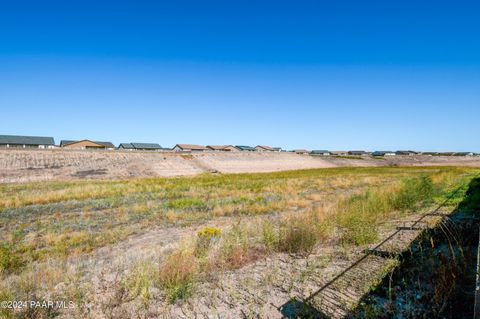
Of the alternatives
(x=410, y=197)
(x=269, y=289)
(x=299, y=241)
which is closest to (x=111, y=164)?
(x=410, y=197)

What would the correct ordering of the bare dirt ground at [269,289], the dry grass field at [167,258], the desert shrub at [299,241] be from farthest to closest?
the desert shrub at [299,241] → the dry grass field at [167,258] → the bare dirt ground at [269,289]

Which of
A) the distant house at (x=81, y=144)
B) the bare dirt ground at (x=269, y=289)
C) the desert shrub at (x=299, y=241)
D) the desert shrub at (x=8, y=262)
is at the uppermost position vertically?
the distant house at (x=81, y=144)

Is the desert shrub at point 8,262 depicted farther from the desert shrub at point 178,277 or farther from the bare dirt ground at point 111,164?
the bare dirt ground at point 111,164

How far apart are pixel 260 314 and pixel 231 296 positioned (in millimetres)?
744

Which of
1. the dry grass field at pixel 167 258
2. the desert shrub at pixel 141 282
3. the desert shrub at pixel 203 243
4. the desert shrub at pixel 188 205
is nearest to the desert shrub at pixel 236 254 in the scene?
the dry grass field at pixel 167 258

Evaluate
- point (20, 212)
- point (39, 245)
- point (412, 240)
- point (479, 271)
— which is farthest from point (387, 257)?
point (20, 212)

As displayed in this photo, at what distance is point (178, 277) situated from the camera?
5.34 meters

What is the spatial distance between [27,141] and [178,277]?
3693 inches

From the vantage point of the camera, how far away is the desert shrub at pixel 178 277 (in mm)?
5066

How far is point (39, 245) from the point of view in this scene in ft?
33.6

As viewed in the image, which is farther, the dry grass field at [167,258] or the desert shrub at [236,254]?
the desert shrub at [236,254]

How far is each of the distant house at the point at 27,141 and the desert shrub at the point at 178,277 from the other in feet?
286

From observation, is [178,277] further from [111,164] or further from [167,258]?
[111,164]

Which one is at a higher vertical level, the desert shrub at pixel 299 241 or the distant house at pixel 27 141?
the distant house at pixel 27 141
